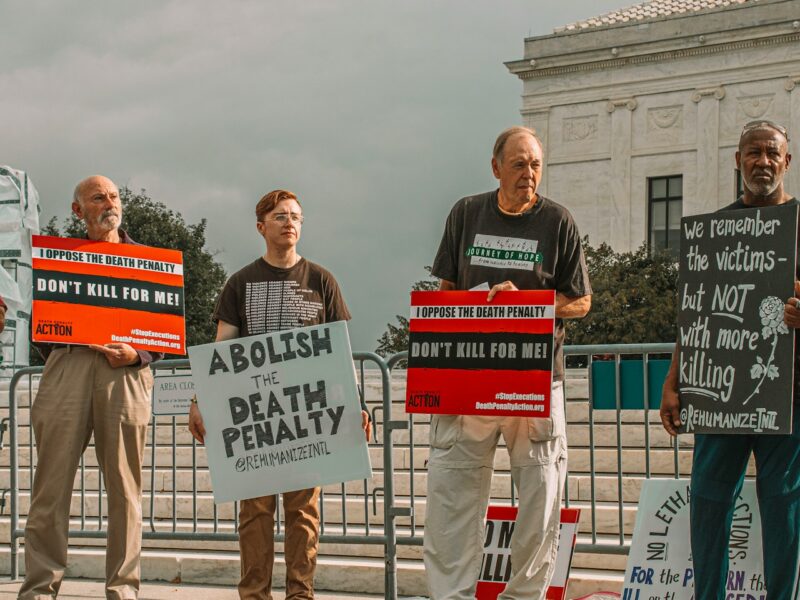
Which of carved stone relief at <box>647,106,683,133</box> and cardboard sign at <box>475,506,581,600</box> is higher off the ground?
carved stone relief at <box>647,106,683,133</box>

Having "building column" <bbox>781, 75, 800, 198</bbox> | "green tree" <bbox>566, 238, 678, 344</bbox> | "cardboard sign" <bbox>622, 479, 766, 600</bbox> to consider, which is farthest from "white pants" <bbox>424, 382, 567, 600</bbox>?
"building column" <bbox>781, 75, 800, 198</bbox>

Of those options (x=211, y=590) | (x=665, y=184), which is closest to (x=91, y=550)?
(x=211, y=590)

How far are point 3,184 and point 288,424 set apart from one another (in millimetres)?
18508

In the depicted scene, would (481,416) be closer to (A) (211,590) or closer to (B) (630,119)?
(A) (211,590)

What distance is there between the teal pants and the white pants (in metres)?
0.64

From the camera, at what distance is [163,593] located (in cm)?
819

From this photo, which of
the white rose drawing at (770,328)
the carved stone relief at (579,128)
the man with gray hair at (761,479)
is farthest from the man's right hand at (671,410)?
the carved stone relief at (579,128)

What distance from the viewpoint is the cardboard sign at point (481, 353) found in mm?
5764

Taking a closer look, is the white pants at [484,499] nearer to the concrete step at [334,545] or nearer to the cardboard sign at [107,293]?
the cardboard sign at [107,293]

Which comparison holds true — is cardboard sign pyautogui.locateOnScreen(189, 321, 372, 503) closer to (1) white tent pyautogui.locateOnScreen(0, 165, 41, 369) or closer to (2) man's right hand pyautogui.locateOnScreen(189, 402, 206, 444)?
(2) man's right hand pyautogui.locateOnScreen(189, 402, 206, 444)

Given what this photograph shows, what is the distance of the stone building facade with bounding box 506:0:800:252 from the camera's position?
1813 inches

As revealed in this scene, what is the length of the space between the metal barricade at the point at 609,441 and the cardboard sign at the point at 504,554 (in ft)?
1.68

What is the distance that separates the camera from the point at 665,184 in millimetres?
48281

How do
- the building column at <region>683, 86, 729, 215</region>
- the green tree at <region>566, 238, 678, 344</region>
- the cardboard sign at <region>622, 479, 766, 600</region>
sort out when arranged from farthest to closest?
the building column at <region>683, 86, 729, 215</region>
the green tree at <region>566, 238, 678, 344</region>
the cardboard sign at <region>622, 479, 766, 600</region>
